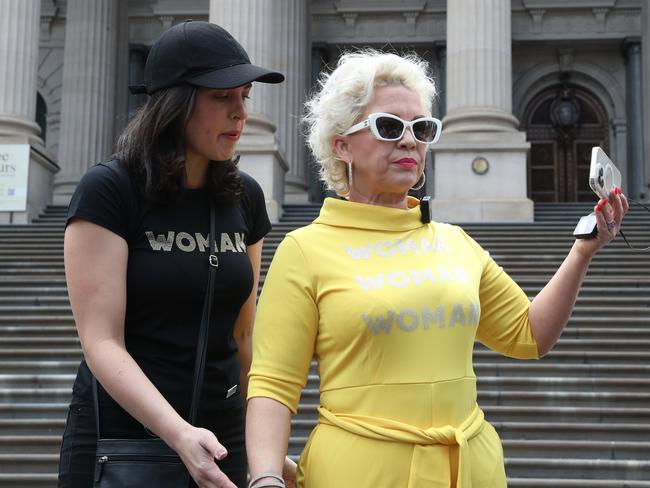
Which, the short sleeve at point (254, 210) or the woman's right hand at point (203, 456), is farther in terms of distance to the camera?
the short sleeve at point (254, 210)

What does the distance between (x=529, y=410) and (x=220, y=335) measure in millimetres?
5925

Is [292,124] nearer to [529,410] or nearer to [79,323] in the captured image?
[529,410]

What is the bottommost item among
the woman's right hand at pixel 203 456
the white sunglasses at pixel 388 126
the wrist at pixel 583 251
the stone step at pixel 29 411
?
the stone step at pixel 29 411

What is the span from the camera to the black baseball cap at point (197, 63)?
2.39 metres

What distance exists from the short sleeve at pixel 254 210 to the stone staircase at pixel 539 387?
4773 mm

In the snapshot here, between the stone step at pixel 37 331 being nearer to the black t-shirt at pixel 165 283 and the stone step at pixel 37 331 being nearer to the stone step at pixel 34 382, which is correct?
the stone step at pixel 34 382

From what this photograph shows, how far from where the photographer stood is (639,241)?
510 inches

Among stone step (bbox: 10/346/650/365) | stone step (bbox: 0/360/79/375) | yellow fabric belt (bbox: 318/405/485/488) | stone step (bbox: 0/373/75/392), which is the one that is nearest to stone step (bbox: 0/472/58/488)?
stone step (bbox: 0/373/75/392)

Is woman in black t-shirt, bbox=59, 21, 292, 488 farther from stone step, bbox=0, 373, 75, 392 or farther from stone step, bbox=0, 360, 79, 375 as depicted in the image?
stone step, bbox=0, 360, 79, 375

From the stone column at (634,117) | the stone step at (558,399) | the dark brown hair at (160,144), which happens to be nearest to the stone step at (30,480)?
the stone step at (558,399)

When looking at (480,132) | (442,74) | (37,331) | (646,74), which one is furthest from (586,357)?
(442,74)

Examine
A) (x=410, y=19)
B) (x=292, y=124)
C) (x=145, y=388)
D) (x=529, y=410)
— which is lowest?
(x=529, y=410)

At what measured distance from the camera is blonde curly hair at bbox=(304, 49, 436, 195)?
2361 millimetres

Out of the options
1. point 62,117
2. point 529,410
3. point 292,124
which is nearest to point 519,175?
point 292,124
